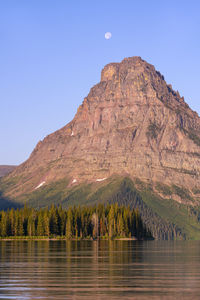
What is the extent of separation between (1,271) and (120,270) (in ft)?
48.7

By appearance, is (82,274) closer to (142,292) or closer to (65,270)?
(65,270)

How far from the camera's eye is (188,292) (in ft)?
151

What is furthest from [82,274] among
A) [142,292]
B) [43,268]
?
[142,292]

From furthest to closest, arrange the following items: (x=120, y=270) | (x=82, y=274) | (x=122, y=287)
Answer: (x=120, y=270) → (x=82, y=274) → (x=122, y=287)

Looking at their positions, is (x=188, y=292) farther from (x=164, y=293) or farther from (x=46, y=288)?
(x=46, y=288)

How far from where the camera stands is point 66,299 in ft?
138

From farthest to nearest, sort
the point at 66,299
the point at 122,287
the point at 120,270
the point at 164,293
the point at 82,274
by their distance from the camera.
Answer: the point at 120,270, the point at 82,274, the point at 122,287, the point at 164,293, the point at 66,299

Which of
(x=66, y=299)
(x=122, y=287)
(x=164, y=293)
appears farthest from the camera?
(x=122, y=287)

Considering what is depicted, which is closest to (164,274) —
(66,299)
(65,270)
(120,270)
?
(120,270)

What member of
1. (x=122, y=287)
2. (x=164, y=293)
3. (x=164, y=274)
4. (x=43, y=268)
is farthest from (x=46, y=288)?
(x=43, y=268)

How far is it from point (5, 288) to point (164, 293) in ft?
48.8

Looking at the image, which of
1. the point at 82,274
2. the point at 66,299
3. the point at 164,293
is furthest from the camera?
the point at 82,274

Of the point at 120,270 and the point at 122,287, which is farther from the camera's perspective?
the point at 120,270

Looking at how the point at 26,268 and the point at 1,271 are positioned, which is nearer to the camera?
the point at 1,271
